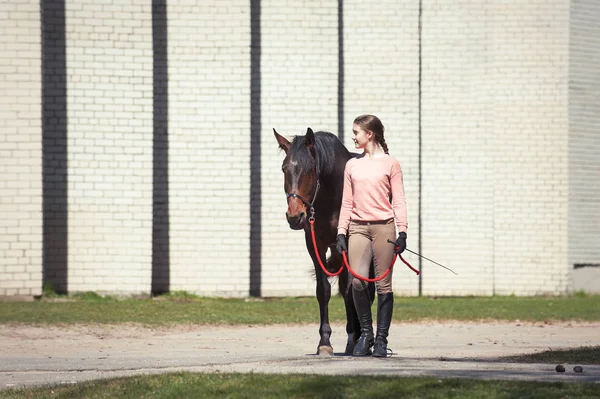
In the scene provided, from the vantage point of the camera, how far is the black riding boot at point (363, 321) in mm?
10227

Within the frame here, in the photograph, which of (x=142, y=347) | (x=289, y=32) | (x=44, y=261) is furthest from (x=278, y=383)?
(x=289, y=32)

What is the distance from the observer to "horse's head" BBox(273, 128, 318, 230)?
33.2 feet

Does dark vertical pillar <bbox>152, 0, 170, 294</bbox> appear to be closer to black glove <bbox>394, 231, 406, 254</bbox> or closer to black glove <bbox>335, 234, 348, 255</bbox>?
black glove <bbox>335, 234, 348, 255</bbox>

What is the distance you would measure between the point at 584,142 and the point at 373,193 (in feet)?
42.0

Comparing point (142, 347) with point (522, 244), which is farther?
point (522, 244)

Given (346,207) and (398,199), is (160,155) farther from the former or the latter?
(398,199)

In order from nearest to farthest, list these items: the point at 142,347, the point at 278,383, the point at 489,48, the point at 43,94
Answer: the point at 278,383
the point at 142,347
the point at 43,94
the point at 489,48

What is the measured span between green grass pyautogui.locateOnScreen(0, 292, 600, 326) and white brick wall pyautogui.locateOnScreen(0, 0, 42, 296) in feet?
2.03

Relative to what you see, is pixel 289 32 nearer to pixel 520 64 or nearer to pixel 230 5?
pixel 230 5

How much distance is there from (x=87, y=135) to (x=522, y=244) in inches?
325

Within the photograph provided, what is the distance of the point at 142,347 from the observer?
1366 cm

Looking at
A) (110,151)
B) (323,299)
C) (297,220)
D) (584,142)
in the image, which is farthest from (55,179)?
(297,220)

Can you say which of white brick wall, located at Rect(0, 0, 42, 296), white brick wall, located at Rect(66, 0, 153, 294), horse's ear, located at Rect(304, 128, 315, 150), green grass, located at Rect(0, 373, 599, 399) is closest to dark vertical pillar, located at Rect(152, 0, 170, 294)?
white brick wall, located at Rect(66, 0, 153, 294)

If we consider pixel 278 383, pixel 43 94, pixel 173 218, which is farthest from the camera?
pixel 173 218
